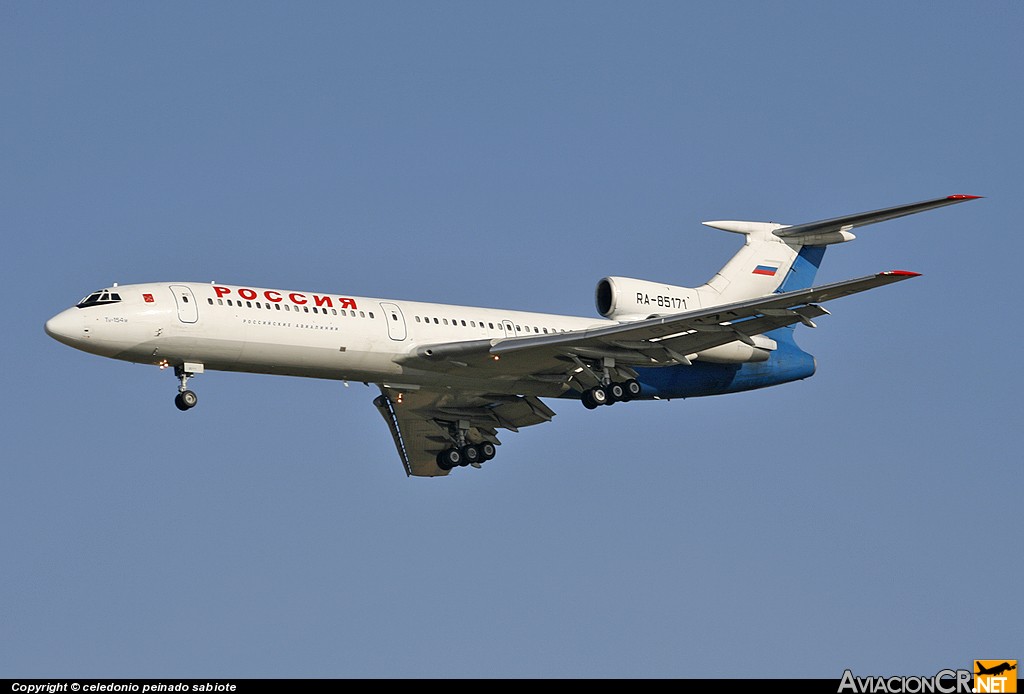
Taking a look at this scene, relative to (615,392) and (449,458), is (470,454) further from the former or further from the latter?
(615,392)

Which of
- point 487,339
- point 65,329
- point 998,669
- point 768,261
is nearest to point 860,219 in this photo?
point 768,261

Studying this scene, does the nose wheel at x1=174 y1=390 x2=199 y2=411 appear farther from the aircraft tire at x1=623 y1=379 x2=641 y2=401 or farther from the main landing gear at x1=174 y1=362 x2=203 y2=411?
the aircraft tire at x1=623 y1=379 x2=641 y2=401

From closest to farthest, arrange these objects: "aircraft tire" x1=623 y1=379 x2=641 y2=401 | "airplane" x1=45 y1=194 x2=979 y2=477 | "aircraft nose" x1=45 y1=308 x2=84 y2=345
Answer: "aircraft nose" x1=45 y1=308 x2=84 y2=345 < "airplane" x1=45 y1=194 x2=979 y2=477 < "aircraft tire" x1=623 y1=379 x2=641 y2=401

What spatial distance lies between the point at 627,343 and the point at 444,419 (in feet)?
19.6

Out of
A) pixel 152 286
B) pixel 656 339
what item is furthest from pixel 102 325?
pixel 656 339

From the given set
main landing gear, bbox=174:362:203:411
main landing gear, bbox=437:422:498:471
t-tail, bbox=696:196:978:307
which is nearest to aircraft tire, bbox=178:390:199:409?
main landing gear, bbox=174:362:203:411

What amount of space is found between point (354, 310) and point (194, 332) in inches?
138

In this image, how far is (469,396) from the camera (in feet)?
127

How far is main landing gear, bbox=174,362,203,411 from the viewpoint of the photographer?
1332 inches

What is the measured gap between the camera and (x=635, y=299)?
38.2 m

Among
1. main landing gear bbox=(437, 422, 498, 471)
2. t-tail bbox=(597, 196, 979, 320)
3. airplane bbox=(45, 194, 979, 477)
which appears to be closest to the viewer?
airplane bbox=(45, 194, 979, 477)

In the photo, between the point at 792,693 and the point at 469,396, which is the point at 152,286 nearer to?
the point at 469,396

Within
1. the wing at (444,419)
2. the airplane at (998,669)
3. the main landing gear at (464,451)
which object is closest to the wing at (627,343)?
the wing at (444,419)

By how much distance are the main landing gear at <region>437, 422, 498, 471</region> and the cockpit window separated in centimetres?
1013
